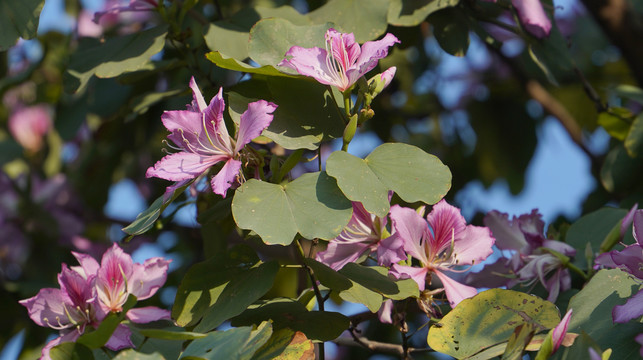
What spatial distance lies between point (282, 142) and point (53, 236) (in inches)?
54.9

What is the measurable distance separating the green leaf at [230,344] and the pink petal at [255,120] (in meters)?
0.24

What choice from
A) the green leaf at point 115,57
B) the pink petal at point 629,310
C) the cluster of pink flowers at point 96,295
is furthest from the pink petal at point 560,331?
the green leaf at point 115,57

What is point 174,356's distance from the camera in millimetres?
948

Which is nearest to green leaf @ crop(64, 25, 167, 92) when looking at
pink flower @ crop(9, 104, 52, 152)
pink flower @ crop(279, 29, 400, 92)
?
pink flower @ crop(279, 29, 400, 92)

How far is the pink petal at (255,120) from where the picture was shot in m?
0.93

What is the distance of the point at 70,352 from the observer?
84cm

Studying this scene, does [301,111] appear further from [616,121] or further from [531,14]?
[616,121]

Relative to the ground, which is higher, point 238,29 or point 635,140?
point 238,29

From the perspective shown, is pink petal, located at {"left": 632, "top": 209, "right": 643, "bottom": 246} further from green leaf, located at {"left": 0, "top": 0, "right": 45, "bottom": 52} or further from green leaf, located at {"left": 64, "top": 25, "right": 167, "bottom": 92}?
green leaf, located at {"left": 0, "top": 0, "right": 45, "bottom": 52}

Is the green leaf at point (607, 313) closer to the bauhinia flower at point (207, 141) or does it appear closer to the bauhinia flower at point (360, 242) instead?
the bauhinia flower at point (360, 242)

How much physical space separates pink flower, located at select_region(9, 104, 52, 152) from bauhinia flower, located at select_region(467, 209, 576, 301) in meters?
1.97

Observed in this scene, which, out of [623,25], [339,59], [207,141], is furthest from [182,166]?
[623,25]

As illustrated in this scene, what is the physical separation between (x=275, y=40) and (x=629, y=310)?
1.98ft

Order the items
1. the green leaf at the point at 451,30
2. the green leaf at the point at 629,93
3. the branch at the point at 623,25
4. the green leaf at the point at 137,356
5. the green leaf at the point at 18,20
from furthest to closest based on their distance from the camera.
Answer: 1. the branch at the point at 623,25
2. the green leaf at the point at 629,93
3. the green leaf at the point at 451,30
4. the green leaf at the point at 18,20
5. the green leaf at the point at 137,356
